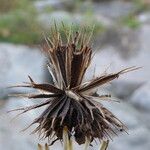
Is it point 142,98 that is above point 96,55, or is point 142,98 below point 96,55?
below

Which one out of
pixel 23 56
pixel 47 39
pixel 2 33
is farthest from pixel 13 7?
pixel 47 39

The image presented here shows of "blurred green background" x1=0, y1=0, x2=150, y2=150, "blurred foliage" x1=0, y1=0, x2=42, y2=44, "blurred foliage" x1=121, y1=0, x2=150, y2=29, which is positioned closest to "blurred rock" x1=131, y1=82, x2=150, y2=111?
"blurred green background" x1=0, y1=0, x2=150, y2=150

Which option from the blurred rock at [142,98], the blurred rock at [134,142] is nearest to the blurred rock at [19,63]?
the blurred rock at [142,98]

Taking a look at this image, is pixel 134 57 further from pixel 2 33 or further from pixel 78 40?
pixel 78 40

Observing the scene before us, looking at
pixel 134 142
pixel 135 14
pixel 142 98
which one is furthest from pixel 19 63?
pixel 135 14

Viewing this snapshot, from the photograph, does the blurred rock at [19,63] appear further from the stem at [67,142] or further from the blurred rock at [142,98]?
the stem at [67,142]

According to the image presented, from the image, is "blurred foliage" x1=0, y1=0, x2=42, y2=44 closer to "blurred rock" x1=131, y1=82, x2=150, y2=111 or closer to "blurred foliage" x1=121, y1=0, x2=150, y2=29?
"blurred foliage" x1=121, y1=0, x2=150, y2=29

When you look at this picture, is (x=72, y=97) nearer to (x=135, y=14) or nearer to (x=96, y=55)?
(x=96, y=55)
